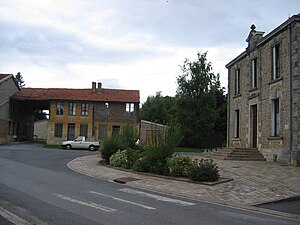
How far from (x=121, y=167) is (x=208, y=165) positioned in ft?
20.7

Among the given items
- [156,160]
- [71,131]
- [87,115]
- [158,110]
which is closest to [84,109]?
[87,115]

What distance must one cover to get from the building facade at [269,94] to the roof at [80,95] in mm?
20999

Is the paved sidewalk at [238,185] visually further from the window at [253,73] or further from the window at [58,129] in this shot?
the window at [58,129]

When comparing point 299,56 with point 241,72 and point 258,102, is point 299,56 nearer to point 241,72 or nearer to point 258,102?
point 258,102

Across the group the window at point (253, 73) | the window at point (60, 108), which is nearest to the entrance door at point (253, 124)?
the window at point (253, 73)

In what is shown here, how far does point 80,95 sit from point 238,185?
36.8 metres

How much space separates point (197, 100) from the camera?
44.9 meters

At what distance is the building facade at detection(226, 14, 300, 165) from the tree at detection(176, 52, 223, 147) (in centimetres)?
1478

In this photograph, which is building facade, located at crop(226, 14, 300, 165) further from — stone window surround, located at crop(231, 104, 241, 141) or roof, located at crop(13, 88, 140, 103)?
roof, located at crop(13, 88, 140, 103)

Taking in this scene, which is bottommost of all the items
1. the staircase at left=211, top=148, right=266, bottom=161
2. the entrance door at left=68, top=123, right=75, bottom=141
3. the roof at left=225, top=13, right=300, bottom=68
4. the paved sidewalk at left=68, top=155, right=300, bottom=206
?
the paved sidewalk at left=68, top=155, right=300, bottom=206

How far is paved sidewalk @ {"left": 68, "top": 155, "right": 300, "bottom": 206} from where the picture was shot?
38.0 feet

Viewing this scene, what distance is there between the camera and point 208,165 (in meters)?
14.8

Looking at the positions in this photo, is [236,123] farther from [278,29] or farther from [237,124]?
[278,29]

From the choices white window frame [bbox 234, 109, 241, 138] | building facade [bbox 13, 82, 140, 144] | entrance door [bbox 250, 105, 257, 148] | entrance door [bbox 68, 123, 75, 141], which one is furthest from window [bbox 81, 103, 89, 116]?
entrance door [bbox 250, 105, 257, 148]
